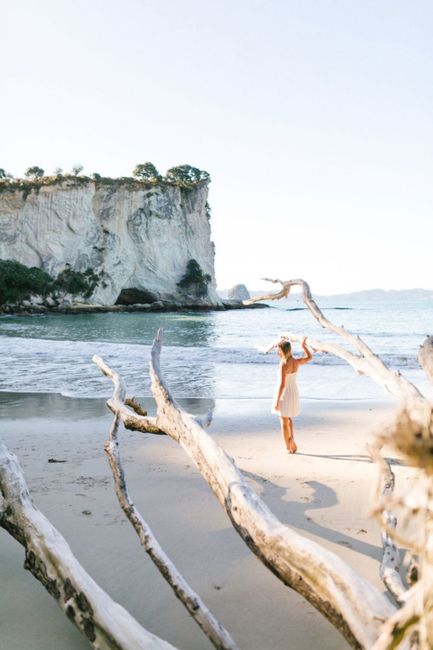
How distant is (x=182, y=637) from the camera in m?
2.53

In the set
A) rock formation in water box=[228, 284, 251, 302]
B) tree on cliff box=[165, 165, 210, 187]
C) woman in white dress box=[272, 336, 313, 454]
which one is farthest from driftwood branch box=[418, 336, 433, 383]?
rock formation in water box=[228, 284, 251, 302]

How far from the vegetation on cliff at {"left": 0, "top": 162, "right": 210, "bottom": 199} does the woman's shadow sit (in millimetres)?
58016

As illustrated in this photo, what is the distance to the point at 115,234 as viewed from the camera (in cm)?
6425

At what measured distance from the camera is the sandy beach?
103 inches

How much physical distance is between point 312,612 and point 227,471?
2.87 feet

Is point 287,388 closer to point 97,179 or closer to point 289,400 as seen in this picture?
point 289,400

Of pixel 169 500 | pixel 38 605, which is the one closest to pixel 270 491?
pixel 169 500

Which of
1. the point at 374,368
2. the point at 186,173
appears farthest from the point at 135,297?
the point at 374,368

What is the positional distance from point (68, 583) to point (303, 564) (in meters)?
0.99

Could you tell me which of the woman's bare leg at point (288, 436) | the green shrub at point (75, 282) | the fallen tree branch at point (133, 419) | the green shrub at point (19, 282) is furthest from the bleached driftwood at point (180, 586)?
the green shrub at point (75, 282)

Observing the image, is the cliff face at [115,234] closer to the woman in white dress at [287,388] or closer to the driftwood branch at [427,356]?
the woman in white dress at [287,388]

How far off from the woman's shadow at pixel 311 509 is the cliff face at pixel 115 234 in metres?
57.3

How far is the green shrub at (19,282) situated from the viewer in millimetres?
51250

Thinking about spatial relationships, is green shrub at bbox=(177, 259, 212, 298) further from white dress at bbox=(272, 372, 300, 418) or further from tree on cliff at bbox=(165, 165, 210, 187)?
white dress at bbox=(272, 372, 300, 418)
